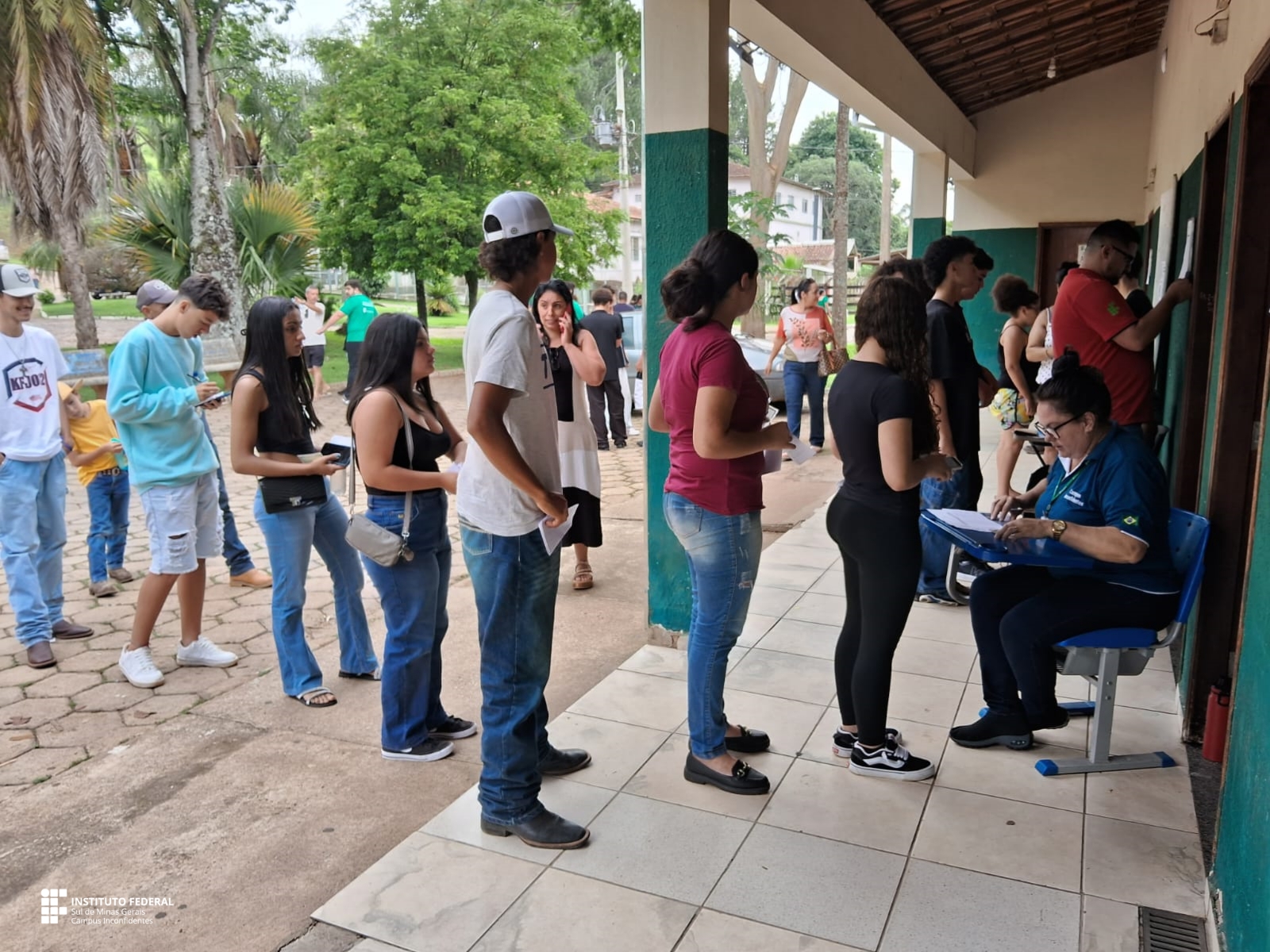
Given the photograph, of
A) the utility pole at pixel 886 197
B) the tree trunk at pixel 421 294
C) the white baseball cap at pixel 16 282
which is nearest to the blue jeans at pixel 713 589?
the white baseball cap at pixel 16 282

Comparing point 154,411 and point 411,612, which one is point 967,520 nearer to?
point 411,612

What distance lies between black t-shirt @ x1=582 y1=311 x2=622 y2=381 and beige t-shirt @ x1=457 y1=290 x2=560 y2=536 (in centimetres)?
696

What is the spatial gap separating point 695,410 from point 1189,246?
312cm

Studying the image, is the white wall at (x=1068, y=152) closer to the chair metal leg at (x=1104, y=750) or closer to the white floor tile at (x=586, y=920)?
the chair metal leg at (x=1104, y=750)

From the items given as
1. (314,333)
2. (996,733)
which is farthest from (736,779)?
(314,333)

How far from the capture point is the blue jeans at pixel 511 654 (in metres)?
2.71

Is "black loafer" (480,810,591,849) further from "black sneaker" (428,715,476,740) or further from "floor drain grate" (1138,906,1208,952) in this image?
"floor drain grate" (1138,906,1208,952)

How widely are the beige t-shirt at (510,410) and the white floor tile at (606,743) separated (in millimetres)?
1044

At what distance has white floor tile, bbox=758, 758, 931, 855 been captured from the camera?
112 inches

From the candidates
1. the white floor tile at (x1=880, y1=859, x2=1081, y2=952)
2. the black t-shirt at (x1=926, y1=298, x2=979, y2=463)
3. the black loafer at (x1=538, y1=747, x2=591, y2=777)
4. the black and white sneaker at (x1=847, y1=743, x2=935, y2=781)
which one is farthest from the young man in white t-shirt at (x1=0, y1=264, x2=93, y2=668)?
the black t-shirt at (x1=926, y1=298, x2=979, y2=463)

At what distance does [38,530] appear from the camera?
472 centimetres

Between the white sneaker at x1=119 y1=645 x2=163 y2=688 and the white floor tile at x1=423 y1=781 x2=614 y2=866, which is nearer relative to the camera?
the white floor tile at x1=423 y1=781 x2=614 y2=866

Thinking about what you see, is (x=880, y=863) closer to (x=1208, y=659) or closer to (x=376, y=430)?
(x=1208, y=659)

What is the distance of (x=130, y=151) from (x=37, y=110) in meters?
18.0
